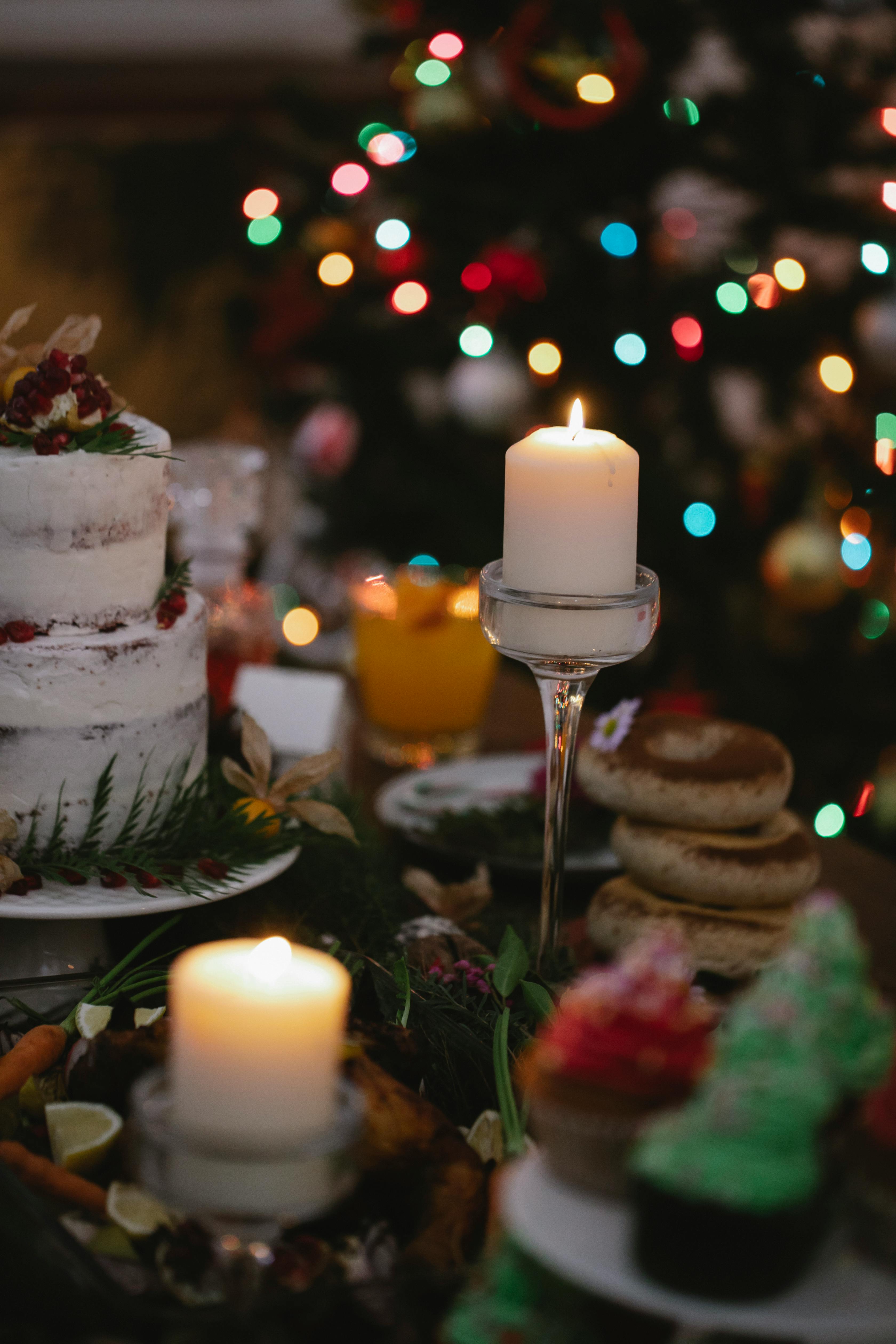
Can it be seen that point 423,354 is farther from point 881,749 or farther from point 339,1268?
point 339,1268

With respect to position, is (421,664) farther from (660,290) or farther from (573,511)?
(660,290)

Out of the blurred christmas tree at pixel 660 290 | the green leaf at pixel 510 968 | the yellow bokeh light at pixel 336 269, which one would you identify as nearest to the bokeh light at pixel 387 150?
the blurred christmas tree at pixel 660 290

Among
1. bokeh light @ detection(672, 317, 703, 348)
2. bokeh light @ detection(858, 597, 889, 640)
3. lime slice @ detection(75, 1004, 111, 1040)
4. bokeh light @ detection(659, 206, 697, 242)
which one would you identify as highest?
bokeh light @ detection(659, 206, 697, 242)

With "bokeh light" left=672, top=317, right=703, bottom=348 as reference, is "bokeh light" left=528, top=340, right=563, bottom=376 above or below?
below

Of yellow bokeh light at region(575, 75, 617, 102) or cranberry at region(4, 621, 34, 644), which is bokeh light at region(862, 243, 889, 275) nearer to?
yellow bokeh light at region(575, 75, 617, 102)

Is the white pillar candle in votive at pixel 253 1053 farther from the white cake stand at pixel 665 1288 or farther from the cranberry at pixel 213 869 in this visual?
the cranberry at pixel 213 869

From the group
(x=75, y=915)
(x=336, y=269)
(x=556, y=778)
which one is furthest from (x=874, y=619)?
(x=75, y=915)

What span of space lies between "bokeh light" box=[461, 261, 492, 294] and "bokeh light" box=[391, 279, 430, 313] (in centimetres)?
9

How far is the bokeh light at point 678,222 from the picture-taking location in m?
2.50

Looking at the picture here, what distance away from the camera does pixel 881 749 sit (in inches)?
96.3

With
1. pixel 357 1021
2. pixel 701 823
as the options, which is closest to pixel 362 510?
pixel 701 823

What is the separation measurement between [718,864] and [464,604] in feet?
2.18

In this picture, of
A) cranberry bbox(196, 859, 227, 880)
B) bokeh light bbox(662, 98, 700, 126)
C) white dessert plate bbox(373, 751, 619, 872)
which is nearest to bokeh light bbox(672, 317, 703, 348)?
bokeh light bbox(662, 98, 700, 126)

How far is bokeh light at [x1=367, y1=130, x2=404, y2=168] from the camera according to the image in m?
2.47
